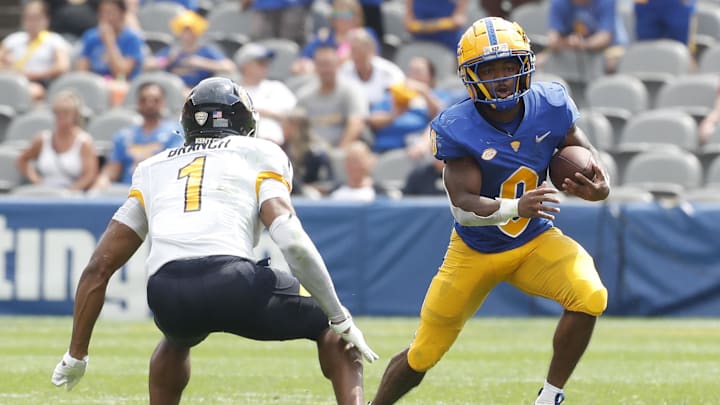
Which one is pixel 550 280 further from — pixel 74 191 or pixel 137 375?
pixel 74 191

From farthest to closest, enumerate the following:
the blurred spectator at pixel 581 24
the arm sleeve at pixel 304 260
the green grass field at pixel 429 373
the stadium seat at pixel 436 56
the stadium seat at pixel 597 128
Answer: the stadium seat at pixel 436 56
the blurred spectator at pixel 581 24
the stadium seat at pixel 597 128
the green grass field at pixel 429 373
the arm sleeve at pixel 304 260

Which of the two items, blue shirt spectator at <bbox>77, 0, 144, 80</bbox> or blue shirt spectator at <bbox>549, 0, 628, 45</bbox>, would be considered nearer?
blue shirt spectator at <bbox>549, 0, 628, 45</bbox>

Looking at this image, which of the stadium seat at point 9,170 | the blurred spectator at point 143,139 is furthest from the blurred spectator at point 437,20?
the stadium seat at point 9,170

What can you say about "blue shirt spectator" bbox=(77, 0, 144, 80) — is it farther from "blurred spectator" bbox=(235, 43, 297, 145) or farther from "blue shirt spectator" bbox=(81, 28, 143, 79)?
"blurred spectator" bbox=(235, 43, 297, 145)

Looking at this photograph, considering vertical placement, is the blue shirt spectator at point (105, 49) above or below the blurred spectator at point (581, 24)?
below

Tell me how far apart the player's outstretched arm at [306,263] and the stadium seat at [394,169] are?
7805mm

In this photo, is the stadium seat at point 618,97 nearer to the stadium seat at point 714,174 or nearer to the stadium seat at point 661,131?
the stadium seat at point 661,131

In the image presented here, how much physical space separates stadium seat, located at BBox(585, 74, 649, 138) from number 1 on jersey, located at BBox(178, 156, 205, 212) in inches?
345

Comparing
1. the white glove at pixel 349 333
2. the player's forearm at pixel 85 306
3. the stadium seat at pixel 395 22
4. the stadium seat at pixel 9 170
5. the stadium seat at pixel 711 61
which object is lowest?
the stadium seat at pixel 9 170

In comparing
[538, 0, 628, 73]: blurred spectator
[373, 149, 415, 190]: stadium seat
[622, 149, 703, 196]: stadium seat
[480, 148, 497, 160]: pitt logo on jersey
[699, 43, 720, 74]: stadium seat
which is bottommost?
[373, 149, 415, 190]: stadium seat

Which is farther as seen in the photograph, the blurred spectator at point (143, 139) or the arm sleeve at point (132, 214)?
the blurred spectator at point (143, 139)

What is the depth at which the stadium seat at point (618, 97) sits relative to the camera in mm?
13039

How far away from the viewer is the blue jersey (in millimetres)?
5492

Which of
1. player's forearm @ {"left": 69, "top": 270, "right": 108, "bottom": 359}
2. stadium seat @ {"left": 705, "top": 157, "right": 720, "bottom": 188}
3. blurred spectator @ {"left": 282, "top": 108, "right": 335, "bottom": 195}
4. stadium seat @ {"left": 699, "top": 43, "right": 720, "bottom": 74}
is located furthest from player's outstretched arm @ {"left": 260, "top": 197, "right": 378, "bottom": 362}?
stadium seat @ {"left": 699, "top": 43, "right": 720, "bottom": 74}
